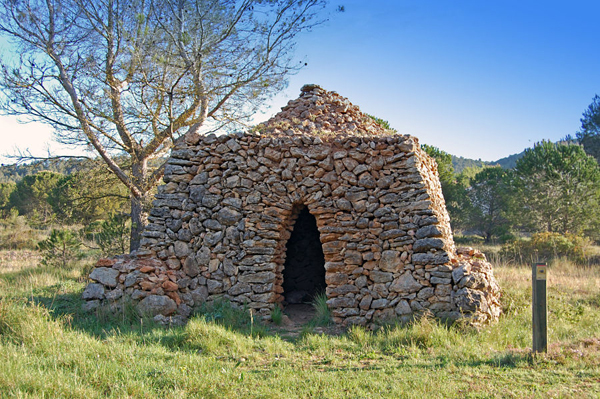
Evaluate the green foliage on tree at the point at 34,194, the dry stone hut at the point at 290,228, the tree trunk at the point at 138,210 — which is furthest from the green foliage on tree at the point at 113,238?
the green foliage on tree at the point at 34,194

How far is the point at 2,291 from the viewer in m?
7.12

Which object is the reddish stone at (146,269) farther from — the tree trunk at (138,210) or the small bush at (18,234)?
the small bush at (18,234)

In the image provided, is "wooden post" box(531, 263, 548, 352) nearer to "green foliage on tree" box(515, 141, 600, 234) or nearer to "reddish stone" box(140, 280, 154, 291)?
"reddish stone" box(140, 280, 154, 291)

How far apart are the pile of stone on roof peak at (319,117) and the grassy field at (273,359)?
3596 millimetres

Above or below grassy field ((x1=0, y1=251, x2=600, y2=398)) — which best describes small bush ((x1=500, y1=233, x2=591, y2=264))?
above

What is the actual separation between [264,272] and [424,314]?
8.60 feet

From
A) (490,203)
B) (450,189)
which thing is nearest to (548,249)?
(450,189)

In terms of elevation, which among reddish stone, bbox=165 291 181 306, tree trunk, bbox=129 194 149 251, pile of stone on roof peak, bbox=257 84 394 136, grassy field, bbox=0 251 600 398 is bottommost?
grassy field, bbox=0 251 600 398

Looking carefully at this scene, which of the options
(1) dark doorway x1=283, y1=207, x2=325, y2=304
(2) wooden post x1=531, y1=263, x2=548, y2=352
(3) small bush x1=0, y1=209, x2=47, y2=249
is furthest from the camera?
(3) small bush x1=0, y1=209, x2=47, y2=249

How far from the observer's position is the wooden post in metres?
4.67

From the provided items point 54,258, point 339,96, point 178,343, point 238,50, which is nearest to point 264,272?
point 178,343

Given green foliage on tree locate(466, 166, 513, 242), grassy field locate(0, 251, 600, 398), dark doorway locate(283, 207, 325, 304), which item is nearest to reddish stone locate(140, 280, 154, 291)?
grassy field locate(0, 251, 600, 398)

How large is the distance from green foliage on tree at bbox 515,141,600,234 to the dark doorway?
1316 cm

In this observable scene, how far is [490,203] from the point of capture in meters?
21.5
